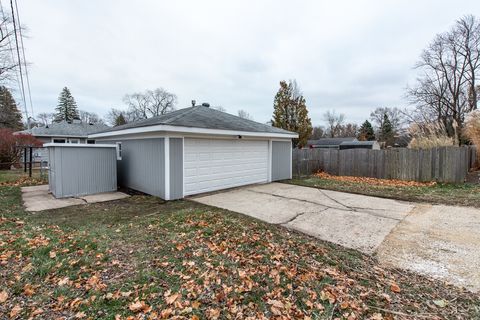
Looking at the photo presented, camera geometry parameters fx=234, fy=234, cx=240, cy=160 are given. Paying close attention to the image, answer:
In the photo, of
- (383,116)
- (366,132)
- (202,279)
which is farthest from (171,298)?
(383,116)

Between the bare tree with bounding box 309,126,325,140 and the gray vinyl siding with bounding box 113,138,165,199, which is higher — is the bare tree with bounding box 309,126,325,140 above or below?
above

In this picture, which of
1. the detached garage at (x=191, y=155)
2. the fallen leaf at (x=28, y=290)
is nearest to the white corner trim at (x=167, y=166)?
the detached garage at (x=191, y=155)

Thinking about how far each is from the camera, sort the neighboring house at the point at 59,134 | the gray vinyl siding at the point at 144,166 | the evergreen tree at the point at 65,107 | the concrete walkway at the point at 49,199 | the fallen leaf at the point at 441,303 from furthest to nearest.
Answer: the evergreen tree at the point at 65,107
the neighboring house at the point at 59,134
the gray vinyl siding at the point at 144,166
the concrete walkway at the point at 49,199
the fallen leaf at the point at 441,303

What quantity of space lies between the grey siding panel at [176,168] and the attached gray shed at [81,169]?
2.72m

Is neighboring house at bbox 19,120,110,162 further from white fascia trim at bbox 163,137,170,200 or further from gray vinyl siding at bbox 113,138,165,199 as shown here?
white fascia trim at bbox 163,137,170,200

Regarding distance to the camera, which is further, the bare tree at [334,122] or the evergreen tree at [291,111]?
the bare tree at [334,122]

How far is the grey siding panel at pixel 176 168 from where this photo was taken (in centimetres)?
677

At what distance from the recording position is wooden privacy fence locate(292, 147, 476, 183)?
8891 millimetres

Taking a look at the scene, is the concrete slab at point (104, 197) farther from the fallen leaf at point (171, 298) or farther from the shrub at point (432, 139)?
the shrub at point (432, 139)

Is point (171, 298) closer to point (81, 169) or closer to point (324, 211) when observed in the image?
point (324, 211)

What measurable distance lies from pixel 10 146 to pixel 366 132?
46.5 m

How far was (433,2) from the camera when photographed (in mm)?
8938

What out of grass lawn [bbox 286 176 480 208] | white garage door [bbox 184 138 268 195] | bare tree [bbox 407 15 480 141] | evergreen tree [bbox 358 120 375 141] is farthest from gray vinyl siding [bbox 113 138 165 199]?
evergreen tree [bbox 358 120 375 141]

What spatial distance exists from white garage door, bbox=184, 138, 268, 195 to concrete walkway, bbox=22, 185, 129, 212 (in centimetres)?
239
